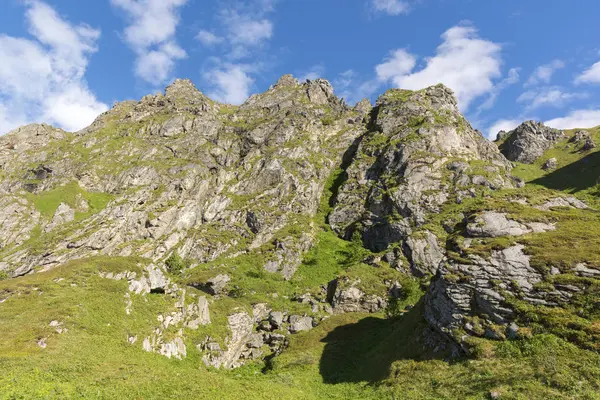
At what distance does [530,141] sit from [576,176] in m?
44.2

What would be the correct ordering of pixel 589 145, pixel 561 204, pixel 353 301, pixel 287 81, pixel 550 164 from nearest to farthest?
pixel 561 204 < pixel 353 301 < pixel 550 164 < pixel 589 145 < pixel 287 81

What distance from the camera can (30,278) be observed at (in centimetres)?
3738

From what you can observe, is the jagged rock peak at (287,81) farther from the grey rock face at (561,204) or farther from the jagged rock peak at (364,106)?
the grey rock face at (561,204)

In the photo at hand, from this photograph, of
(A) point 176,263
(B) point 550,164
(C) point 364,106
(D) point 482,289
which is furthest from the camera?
(C) point 364,106

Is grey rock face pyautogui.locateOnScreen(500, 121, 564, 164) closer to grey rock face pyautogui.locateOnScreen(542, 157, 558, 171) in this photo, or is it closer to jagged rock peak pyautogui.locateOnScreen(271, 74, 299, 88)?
grey rock face pyautogui.locateOnScreen(542, 157, 558, 171)

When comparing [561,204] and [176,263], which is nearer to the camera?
[561,204]

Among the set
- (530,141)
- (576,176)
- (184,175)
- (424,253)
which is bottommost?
(424,253)

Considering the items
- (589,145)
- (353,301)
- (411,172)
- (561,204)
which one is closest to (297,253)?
(353,301)

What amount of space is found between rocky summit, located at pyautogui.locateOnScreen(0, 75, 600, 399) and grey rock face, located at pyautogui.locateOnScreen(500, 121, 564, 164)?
101cm

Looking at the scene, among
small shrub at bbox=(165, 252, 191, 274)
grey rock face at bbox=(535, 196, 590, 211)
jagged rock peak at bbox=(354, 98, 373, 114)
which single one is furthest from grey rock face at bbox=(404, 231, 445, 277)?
jagged rock peak at bbox=(354, 98, 373, 114)

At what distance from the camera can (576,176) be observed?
115812 millimetres

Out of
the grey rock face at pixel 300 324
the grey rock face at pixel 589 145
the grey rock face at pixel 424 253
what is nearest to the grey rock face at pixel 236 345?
the grey rock face at pixel 300 324

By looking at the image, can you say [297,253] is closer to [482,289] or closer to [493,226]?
[493,226]

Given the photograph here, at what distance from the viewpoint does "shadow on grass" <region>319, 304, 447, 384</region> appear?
32.7 metres
